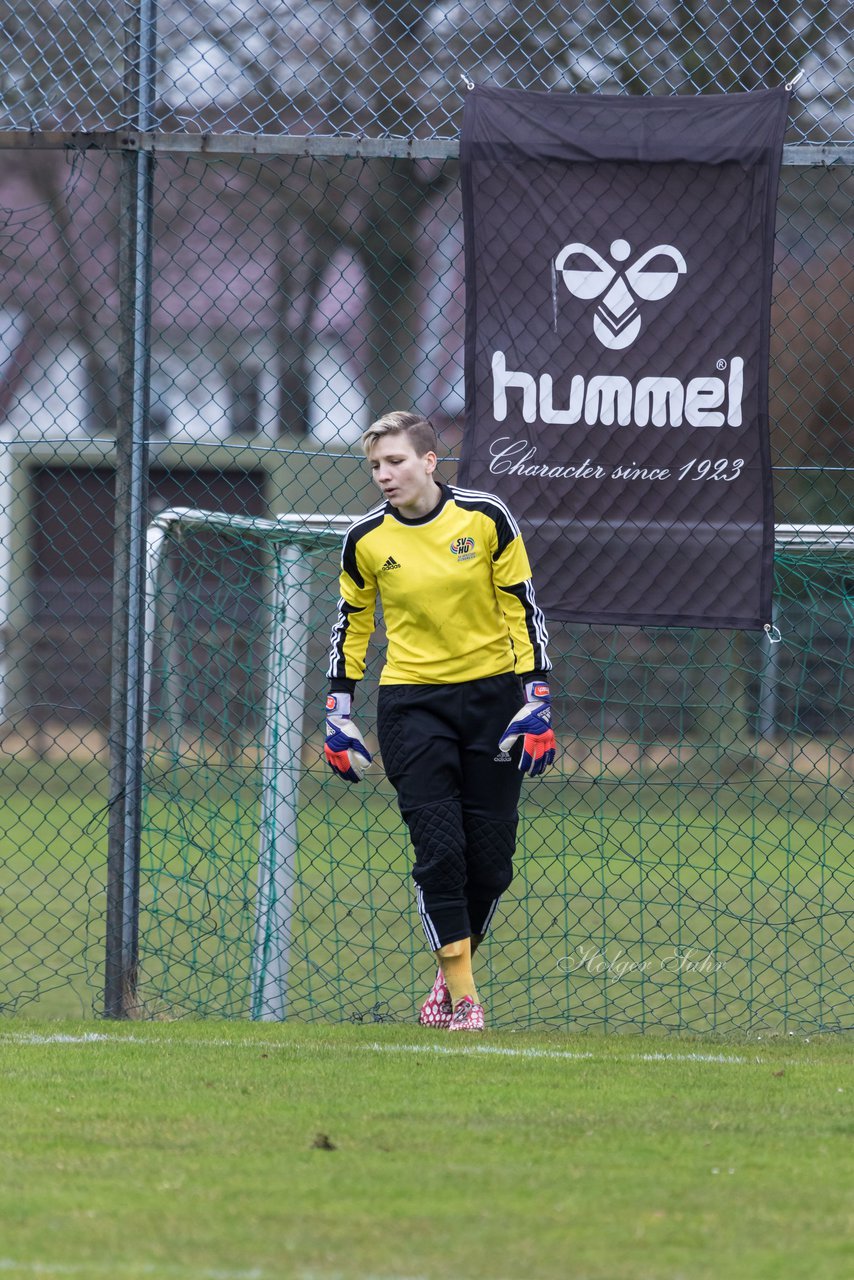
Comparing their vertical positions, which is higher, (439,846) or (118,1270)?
(439,846)

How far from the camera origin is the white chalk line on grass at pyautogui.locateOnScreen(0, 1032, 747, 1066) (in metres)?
4.62

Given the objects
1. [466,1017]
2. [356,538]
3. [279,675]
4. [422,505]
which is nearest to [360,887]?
[279,675]

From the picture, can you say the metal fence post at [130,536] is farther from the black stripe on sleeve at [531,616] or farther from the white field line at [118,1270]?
the white field line at [118,1270]

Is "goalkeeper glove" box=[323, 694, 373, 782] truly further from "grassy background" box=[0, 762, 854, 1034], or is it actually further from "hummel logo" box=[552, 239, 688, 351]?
"hummel logo" box=[552, 239, 688, 351]

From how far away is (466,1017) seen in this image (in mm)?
5043

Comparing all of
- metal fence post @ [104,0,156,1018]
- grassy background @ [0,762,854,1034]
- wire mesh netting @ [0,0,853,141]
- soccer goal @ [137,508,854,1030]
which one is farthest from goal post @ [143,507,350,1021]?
wire mesh netting @ [0,0,853,141]

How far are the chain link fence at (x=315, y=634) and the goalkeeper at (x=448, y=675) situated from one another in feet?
2.16

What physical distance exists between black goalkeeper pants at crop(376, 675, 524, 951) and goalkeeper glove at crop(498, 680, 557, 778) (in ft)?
0.33

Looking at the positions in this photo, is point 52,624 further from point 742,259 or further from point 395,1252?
point 395,1252

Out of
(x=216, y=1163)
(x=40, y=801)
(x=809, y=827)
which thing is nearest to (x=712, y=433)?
(x=216, y=1163)

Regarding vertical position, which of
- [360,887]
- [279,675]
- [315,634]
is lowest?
[360,887]

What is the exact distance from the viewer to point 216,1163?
3365 millimetres

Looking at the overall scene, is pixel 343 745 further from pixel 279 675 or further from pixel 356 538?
pixel 279 675

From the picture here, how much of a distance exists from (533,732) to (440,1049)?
956 millimetres
